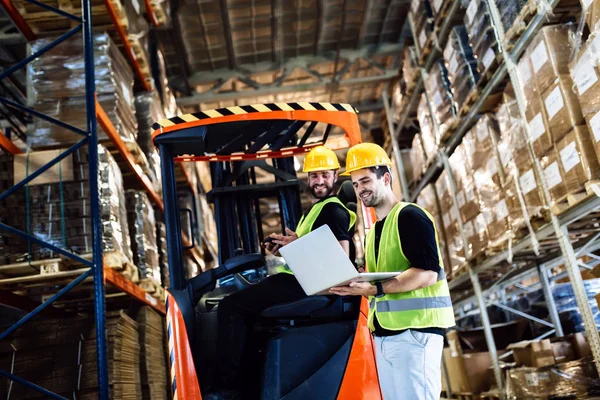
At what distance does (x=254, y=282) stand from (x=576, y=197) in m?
2.63

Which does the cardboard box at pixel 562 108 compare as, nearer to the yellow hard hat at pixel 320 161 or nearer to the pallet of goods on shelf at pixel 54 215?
the yellow hard hat at pixel 320 161

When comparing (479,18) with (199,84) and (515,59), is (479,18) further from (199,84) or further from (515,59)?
(199,84)

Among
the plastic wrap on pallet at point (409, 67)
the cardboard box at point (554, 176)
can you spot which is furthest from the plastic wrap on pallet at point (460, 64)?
the cardboard box at point (554, 176)

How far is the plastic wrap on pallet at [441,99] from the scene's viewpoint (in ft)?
24.0

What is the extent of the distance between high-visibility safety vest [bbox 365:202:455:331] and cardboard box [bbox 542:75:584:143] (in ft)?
8.54

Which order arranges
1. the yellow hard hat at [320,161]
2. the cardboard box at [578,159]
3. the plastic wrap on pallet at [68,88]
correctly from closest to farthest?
the yellow hard hat at [320,161], the cardboard box at [578,159], the plastic wrap on pallet at [68,88]

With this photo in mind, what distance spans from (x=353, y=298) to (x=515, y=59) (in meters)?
3.29

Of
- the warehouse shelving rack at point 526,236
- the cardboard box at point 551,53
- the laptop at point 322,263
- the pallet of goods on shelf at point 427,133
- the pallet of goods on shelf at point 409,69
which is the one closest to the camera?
the laptop at point 322,263

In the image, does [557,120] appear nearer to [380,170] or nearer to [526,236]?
[526,236]

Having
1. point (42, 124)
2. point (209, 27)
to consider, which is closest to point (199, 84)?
point (209, 27)

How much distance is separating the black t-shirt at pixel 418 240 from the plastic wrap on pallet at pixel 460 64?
445 centimetres

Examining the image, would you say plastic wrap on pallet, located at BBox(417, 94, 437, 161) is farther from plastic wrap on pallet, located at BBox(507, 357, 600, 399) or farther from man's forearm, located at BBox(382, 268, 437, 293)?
man's forearm, located at BBox(382, 268, 437, 293)

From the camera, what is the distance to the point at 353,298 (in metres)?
3.26

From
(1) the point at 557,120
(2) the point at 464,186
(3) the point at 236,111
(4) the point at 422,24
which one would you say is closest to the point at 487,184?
(2) the point at 464,186
